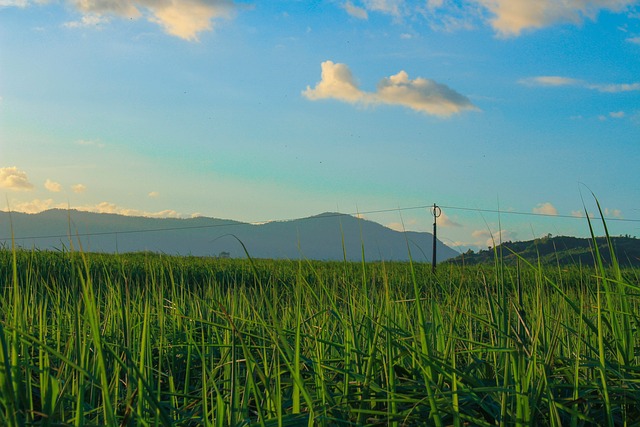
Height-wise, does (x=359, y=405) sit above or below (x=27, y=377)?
below

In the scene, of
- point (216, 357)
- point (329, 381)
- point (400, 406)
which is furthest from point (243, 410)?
point (216, 357)

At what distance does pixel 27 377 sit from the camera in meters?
1.68

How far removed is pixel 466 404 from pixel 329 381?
1.31ft

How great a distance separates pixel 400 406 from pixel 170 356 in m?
1.29

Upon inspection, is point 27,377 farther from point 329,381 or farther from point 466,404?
point 466,404

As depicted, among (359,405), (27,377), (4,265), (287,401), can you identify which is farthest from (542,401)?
(4,265)

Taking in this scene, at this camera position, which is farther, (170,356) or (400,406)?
(170,356)

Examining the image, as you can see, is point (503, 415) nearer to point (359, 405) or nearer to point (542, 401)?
point (542, 401)

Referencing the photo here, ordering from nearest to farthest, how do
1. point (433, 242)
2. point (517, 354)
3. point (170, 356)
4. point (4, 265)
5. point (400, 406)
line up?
point (517, 354) < point (400, 406) < point (170, 356) < point (4, 265) < point (433, 242)

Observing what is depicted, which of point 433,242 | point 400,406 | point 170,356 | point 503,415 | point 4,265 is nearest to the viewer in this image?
point 503,415

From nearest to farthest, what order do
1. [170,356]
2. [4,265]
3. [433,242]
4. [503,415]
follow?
[503,415] < [170,356] < [4,265] < [433,242]

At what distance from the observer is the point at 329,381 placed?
1.86 metres

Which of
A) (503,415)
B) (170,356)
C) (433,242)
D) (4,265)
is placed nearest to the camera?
(503,415)

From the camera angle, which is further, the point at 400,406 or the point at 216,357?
the point at 216,357
